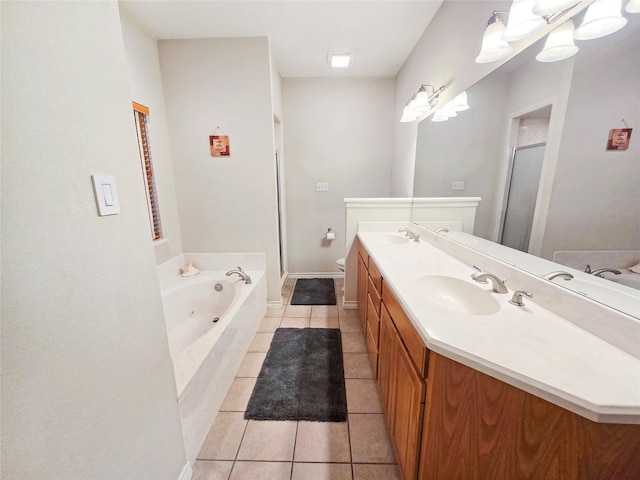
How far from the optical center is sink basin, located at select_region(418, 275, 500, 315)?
1103 mm

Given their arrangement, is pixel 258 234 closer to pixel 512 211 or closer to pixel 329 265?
pixel 329 265

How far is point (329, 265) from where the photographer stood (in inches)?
138

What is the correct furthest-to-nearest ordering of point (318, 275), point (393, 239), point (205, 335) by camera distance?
point (318, 275), point (393, 239), point (205, 335)

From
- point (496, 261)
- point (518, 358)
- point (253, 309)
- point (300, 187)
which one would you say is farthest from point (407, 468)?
point (300, 187)

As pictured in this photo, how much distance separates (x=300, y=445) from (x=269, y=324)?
1.22 m

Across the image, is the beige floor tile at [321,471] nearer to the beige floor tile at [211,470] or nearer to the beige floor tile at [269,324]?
the beige floor tile at [211,470]

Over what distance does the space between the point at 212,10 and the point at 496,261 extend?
8.41 feet

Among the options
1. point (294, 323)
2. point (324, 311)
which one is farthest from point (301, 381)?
point (324, 311)

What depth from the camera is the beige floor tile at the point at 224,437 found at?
1.24 meters

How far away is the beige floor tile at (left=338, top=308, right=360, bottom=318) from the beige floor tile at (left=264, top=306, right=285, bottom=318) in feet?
2.05

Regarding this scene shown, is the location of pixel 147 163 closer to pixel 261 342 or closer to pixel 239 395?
pixel 261 342

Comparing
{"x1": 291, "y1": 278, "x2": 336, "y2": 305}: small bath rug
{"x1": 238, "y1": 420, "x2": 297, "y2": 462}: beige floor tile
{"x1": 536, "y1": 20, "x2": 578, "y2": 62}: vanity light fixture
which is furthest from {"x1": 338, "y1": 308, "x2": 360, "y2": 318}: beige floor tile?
{"x1": 536, "y1": 20, "x2": 578, "y2": 62}: vanity light fixture

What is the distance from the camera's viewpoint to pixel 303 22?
6.45 feet

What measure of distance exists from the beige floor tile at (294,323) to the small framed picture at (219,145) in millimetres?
1739
